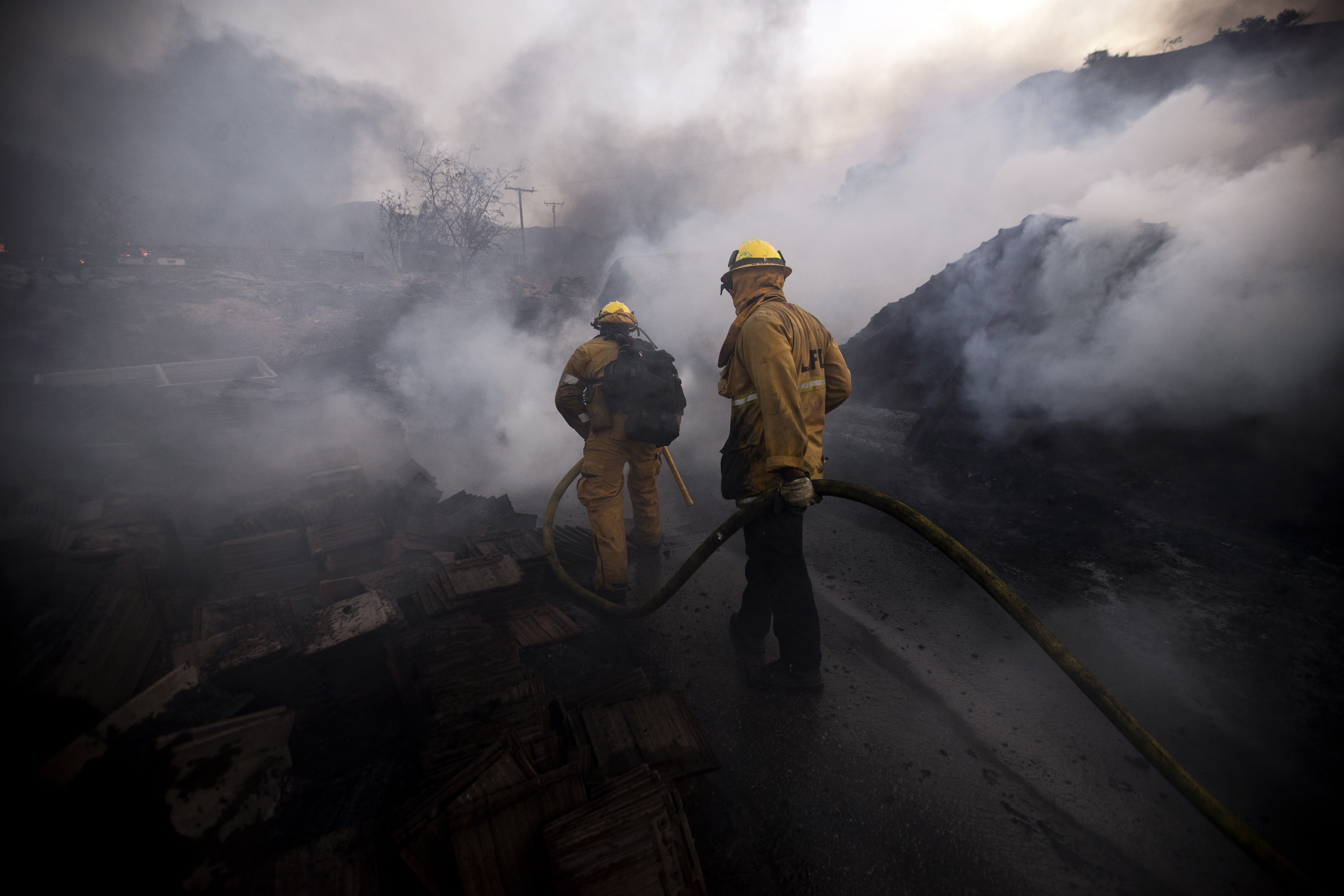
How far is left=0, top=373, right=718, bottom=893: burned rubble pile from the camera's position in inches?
60.2

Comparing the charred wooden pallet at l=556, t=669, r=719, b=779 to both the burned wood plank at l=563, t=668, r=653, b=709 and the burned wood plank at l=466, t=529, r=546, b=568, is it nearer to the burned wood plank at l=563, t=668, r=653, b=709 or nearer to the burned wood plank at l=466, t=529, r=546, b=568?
the burned wood plank at l=563, t=668, r=653, b=709

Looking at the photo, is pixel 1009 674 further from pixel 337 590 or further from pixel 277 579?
pixel 277 579

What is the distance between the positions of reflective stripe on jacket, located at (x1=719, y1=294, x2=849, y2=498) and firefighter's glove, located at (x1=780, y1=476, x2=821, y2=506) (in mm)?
73

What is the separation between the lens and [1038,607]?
10.4 feet

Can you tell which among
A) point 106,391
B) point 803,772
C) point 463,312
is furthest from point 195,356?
point 803,772

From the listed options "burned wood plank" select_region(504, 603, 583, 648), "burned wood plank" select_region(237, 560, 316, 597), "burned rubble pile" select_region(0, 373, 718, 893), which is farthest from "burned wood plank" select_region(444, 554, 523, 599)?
"burned wood plank" select_region(237, 560, 316, 597)

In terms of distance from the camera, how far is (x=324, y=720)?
2322mm

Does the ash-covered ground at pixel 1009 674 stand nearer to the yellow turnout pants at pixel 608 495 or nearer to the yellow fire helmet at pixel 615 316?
the yellow turnout pants at pixel 608 495

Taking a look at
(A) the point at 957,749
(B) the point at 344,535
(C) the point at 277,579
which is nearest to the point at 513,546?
(B) the point at 344,535

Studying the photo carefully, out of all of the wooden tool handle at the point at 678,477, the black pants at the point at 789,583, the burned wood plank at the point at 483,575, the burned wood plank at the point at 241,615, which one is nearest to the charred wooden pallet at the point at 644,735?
the black pants at the point at 789,583

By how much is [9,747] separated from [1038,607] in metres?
4.86

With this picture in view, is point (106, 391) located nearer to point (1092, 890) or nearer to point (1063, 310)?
point (1092, 890)

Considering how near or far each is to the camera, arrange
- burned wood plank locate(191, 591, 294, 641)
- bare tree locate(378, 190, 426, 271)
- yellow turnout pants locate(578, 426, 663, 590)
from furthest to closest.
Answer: bare tree locate(378, 190, 426, 271), yellow turnout pants locate(578, 426, 663, 590), burned wood plank locate(191, 591, 294, 641)

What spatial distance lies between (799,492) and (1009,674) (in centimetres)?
176
